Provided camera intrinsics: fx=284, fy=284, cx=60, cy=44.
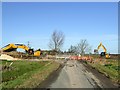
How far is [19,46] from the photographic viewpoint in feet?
242

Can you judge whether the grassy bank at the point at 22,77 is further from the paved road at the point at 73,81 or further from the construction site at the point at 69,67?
the paved road at the point at 73,81

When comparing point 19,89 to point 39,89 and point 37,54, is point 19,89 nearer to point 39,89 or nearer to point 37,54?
point 39,89

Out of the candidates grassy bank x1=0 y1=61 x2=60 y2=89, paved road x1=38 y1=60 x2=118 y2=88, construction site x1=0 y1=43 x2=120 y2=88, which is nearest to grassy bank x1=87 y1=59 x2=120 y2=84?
construction site x1=0 y1=43 x2=120 y2=88

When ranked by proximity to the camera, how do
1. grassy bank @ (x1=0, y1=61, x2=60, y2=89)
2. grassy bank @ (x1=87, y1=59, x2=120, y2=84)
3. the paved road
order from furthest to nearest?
1. grassy bank @ (x1=87, y1=59, x2=120, y2=84)
2. the paved road
3. grassy bank @ (x1=0, y1=61, x2=60, y2=89)

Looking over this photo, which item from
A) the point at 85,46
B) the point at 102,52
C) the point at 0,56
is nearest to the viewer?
the point at 0,56

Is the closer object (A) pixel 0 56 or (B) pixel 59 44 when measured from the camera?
(A) pixel 0 56

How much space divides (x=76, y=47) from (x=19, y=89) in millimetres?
117110

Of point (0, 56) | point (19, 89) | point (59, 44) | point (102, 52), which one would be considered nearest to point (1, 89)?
point (19, 89)

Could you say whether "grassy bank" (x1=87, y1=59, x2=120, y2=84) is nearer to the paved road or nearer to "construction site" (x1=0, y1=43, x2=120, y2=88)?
"construction site" (x1=0, y1=43, x2=120, y2=88)

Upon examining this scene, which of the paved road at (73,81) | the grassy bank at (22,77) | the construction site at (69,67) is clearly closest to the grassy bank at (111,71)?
the construction site at (69,67)

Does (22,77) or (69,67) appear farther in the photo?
(69,67)

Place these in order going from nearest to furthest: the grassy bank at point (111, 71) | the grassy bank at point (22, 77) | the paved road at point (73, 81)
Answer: the grassy bank at point (22, 77)
the paved road at point (73, 81)
the grassy bank at point (111, 71)

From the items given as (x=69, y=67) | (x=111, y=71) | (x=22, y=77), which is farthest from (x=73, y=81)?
(x=69, y=67)

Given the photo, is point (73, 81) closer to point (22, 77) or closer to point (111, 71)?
point (22, 77)
